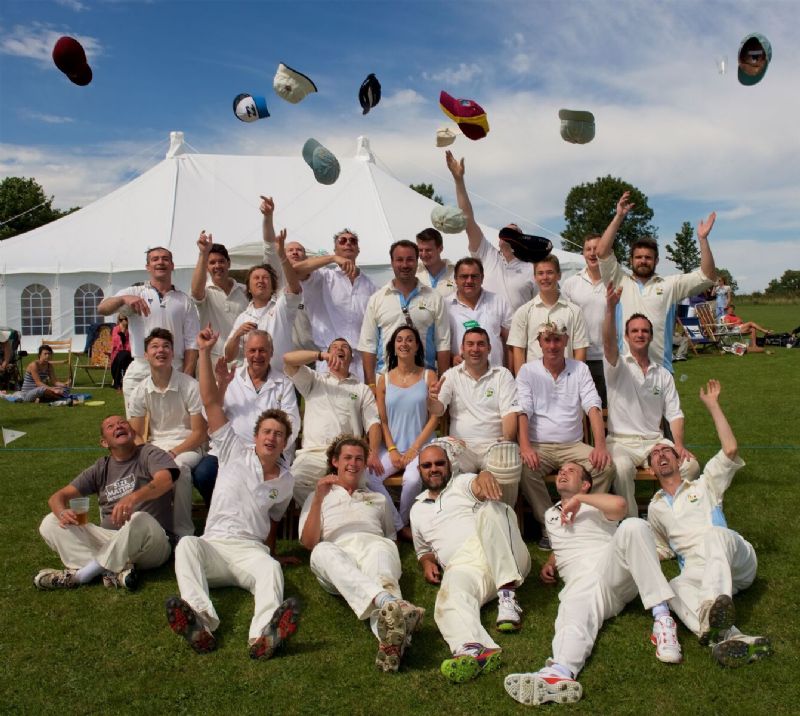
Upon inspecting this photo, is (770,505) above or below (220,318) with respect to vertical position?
below

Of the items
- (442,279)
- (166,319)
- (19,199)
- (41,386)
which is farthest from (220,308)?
(19,199)

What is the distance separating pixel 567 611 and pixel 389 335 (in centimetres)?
285

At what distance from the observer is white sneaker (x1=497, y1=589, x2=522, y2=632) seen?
12.3 ft

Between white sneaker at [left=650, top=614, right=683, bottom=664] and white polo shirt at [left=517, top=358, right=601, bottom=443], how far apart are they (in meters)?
1.90

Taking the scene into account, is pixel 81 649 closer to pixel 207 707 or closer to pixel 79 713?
pixel 79 713

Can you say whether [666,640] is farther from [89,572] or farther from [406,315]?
[89,572]

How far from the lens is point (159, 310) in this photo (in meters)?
6.23

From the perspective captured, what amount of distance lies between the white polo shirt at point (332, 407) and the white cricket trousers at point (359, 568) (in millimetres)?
1157

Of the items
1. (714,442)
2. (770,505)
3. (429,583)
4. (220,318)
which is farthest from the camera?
(714,442)

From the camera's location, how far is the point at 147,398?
538 cm

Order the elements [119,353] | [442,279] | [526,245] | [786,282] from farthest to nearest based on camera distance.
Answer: [786,282] → [119,353] → [442,279] → [526,245]

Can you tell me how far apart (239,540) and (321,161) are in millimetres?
3777

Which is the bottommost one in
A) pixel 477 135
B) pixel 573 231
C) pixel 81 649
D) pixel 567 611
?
pixel 81 649

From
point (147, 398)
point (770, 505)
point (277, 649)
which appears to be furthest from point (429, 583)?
point (770, 505)
